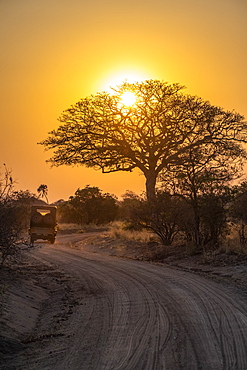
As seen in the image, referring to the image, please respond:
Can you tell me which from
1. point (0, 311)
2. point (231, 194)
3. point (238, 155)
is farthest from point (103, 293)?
point (238, 155)

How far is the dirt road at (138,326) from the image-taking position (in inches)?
256

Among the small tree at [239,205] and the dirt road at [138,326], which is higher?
the small tree at [239,205]

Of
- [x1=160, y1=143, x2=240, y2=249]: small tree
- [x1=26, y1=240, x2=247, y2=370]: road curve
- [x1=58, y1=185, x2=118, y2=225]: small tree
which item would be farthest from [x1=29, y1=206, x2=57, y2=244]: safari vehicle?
[x1=58, y1=185, x2=118, y2=225]: small tree

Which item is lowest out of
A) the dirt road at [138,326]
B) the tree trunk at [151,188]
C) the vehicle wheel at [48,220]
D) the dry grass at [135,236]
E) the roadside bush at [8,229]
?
the dirt road at [138,326]

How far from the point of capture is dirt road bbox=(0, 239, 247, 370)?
6500mm

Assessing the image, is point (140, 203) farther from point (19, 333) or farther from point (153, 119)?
point (19, 333)

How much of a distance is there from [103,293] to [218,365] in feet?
20.9

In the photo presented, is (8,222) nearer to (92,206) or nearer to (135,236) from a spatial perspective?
(135,236)

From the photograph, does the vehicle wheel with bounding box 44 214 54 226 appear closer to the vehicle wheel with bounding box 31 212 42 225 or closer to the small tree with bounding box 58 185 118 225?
the vehicle wheel with bounding box 31 212 42 225

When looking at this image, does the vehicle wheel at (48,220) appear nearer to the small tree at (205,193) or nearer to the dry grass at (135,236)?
the dry grass at (135,236)

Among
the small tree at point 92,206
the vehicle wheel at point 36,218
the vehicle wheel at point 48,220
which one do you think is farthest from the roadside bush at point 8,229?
the small tree at point 92,206

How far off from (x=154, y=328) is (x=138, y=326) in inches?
13.7

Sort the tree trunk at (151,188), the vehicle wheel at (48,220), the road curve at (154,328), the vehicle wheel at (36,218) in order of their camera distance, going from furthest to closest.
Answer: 1. the vehicle wheel at (48,220)
2. the vehicle wheel at (36,218)
3. the tree trunk at (151,188)
4. the road curve at (154,328)

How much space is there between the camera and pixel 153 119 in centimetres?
3036
